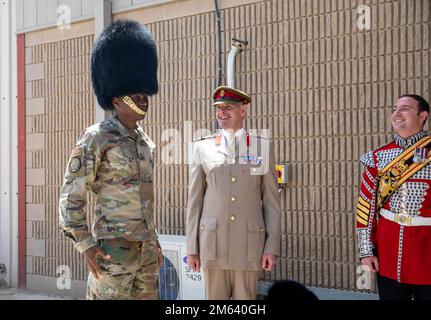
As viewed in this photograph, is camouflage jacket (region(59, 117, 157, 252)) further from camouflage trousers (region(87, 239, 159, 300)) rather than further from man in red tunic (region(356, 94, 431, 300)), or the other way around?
man in red tunic (region(356, 94, 431, 300))

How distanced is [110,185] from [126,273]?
20.0 inches

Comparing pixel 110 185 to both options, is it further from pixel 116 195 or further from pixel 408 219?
pixel 408 219

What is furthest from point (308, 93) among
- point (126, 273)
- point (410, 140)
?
point (126, 273)

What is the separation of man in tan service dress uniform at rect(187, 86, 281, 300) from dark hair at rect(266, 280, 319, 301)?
5.85 ft

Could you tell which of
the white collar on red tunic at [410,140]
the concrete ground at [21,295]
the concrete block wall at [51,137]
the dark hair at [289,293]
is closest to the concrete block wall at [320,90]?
the white collar on red tunic at [410,140]

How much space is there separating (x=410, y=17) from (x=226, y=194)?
86.2 inches

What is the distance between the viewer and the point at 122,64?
4312 millimetres

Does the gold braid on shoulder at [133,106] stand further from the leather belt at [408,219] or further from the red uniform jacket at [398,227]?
the leather belt at [408,219]

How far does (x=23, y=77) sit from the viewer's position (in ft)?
28.0

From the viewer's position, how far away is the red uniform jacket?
4.05 metres

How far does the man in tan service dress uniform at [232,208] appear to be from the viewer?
14.4 ft

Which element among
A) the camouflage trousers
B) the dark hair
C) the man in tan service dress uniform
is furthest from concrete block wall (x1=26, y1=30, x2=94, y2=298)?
the dark hair

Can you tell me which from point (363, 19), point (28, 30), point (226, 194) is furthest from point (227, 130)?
point (28, 30)
